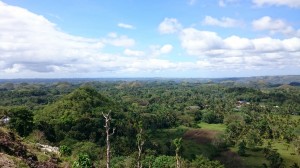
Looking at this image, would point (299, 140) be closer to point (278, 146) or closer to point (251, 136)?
point (278, 146)

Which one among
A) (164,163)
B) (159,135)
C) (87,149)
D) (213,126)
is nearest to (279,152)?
(159,135)

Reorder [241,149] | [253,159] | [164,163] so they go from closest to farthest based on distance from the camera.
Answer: [164,163] → [253,159] → [241,149]

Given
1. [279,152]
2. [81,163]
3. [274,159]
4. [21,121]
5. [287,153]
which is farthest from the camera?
[279,152]

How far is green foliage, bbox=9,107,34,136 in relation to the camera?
296ft

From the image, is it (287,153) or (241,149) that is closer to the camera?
(287,153)

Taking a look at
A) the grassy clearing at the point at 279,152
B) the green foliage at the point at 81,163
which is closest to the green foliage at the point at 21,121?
the green foliage at the point at 81,163

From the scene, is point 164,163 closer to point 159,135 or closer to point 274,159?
point 274,159

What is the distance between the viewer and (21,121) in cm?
9225

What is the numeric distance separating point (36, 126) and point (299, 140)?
106469 mm

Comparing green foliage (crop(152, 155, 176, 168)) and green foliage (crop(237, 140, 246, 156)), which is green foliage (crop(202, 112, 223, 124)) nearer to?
green foliage (crop(237, 140, 246, 156))

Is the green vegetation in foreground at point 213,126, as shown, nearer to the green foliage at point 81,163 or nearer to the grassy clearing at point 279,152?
the grassy clearing at point 279,152

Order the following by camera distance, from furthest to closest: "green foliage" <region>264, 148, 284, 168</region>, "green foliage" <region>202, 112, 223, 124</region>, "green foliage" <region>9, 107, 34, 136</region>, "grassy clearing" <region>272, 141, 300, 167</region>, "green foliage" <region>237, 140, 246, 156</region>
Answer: "green foliage" <region>202, 112, 223, 124</region>
"green foliage" <region>237, 140, 246, 156</region>
"grassy clearing" <region>272, 141, 300, 167</region>
"green foliage" <region>264, 148, 284, 168</region>
"green foliage" <region>9, 107, 34, 136</region>

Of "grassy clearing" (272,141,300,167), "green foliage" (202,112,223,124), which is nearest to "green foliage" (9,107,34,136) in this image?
"grassy clearing" (272,141,300,167)

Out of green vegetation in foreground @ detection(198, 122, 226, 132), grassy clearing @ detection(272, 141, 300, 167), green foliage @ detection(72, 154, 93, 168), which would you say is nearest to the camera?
green foliage @ detection(72, 154, 93, 168)
